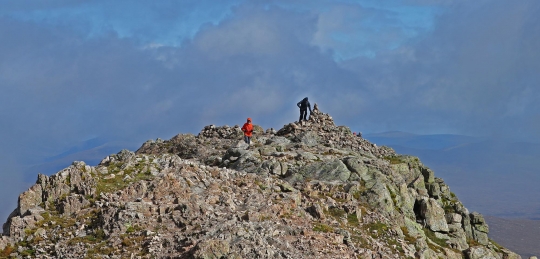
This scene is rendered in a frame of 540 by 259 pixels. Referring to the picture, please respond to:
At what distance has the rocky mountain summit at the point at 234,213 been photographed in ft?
93.7

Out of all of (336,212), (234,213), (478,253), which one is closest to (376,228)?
(336,212)

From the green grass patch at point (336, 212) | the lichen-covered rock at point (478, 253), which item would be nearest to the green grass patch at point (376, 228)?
the green grass patch at point (336, 212)

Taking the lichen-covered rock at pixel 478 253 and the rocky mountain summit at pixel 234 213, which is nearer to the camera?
the rocky mountain summit at pixel 234 213

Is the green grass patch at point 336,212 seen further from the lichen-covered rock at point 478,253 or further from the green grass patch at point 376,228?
the lichen-covered rock at point 478,253

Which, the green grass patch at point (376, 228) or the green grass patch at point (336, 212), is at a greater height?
the green grass patch at point (336, 212)

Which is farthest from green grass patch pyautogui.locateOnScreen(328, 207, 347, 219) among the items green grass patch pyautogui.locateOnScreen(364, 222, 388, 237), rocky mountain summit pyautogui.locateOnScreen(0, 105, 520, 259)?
green grass patch pyautogui.locateOnScreen(364, 222, 388, 237)

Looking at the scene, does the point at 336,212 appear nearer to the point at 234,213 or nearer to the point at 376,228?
the point at 376,228

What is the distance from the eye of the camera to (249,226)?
29.3 m

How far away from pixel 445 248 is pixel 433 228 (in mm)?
3782

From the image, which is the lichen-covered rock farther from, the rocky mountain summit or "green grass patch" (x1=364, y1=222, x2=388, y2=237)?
"green grass patch" (x1=364, y1=222, x2=388, y2=237)

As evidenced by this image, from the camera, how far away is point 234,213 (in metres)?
31.9

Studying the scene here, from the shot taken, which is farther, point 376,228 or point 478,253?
point 478,253

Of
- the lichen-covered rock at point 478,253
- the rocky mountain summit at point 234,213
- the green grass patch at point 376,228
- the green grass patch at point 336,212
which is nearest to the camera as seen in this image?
the rocky mountain summit at point 234,213

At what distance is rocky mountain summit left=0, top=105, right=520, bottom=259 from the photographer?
28.6 metres
